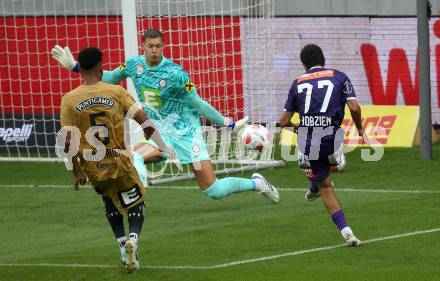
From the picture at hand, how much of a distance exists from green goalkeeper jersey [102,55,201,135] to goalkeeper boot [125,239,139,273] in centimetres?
390

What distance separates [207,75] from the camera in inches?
805

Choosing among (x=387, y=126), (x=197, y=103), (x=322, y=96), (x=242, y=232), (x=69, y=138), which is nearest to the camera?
(x=69, y=138)

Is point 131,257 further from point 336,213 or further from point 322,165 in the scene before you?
point 322,165

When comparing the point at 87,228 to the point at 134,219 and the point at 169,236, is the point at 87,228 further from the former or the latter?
the point at 134,219

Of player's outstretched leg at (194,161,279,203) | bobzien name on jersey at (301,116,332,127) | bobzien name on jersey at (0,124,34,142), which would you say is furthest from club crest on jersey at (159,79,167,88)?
bobzien name on jersey at (0,124,34,142)

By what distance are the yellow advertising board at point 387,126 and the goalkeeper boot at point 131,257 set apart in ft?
34.4

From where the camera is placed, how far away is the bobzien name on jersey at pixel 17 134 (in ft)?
73.3

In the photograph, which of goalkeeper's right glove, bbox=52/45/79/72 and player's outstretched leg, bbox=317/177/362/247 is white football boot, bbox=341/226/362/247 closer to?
player's outstretched leg, bbox=317/177/362/247

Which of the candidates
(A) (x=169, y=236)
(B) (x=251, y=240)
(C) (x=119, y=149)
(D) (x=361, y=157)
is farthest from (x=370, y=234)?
(D) (x=361, y=157)

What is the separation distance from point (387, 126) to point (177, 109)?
722cm

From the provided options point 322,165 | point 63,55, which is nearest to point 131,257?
point 322,165

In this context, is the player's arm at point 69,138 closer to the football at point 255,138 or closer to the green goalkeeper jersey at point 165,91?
the green goalkeeper jersey at point 165,91

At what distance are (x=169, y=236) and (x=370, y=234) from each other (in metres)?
2.16

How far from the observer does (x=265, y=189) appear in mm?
15344
